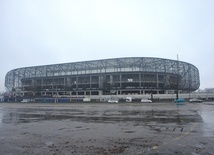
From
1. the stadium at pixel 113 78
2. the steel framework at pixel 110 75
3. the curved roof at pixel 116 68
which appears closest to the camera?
the stadium at pixel 113 78

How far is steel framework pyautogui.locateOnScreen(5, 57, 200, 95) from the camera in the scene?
98875mm

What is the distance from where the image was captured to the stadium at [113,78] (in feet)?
322

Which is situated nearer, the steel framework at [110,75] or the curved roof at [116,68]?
the steel framework at [110,75]

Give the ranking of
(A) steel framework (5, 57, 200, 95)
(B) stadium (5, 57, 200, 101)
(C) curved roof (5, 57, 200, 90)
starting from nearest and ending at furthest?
(B) stadium (5, 57, 200, 101) → (A) steel framework (5, 57, 200, 95) → (C) curved roof (5, 57, 200, 90)

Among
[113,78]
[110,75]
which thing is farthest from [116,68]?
[113,78]

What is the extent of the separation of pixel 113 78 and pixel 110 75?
7.65 feet

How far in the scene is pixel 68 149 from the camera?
811 cm

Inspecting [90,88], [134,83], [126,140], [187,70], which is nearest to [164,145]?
[126,140]

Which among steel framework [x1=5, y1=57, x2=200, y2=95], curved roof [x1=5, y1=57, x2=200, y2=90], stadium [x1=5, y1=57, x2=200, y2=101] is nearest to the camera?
stadium [x1=5, y1=57, x2=200, y2=101]

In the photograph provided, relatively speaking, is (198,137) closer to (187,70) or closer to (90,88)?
(90,88)

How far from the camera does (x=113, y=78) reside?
10250 cm

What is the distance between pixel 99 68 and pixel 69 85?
2044 centimetres

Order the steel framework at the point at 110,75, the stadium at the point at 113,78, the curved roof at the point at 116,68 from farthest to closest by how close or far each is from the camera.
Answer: the curved roof at the point at 116,68 → the steel framework at the point at 110,75 → the stadium at the point at 113,78

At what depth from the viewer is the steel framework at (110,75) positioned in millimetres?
98875
